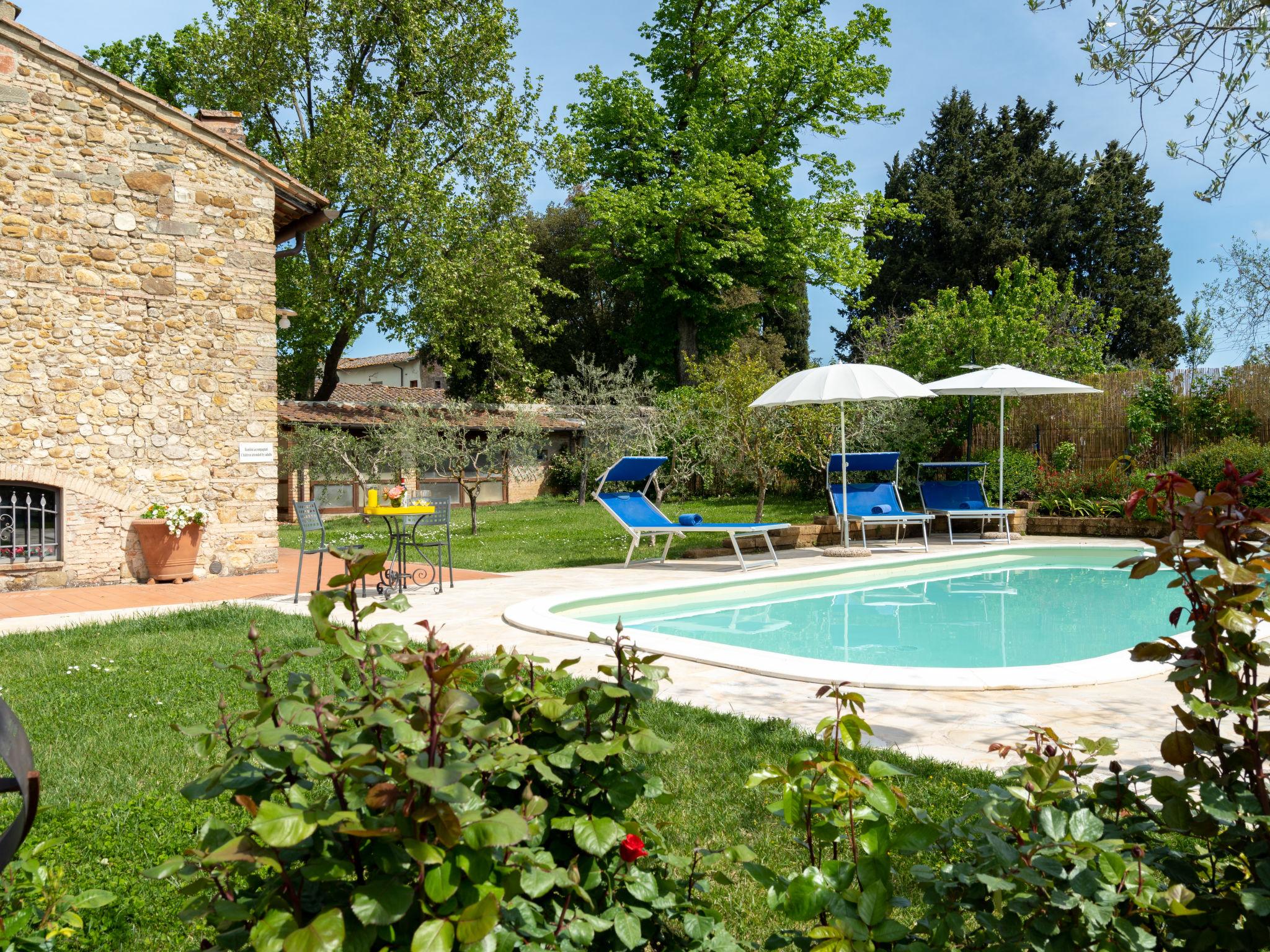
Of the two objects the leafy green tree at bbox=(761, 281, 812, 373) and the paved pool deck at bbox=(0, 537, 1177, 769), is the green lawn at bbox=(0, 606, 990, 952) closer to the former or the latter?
the paved pool deck at bbox=(0, 537, 1177, 769)

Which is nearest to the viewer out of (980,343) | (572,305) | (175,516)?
(175,516)

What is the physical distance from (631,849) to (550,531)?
630 inches

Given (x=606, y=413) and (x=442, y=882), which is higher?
(x=606, y=413)

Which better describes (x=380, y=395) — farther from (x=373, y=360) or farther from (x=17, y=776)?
(x=17, y=776)

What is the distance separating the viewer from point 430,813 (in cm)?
119

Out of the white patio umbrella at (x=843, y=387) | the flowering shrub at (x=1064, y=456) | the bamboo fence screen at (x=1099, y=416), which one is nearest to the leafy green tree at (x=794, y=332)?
the bamboo fence screen at (x=1099, y=416)

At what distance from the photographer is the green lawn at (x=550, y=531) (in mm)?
12461

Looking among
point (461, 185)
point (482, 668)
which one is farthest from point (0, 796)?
point (461, 185)

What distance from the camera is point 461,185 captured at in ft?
78.6

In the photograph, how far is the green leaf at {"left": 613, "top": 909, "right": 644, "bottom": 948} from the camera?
148 centimetres

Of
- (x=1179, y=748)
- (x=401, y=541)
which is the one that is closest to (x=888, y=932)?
(x=1179, y=748)

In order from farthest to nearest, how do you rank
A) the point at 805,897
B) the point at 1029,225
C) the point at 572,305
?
the point at 1029,225 → the point at 572,305 → the point at 805,897

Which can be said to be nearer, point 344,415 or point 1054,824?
point 1054,824

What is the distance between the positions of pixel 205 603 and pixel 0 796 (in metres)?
5.14
